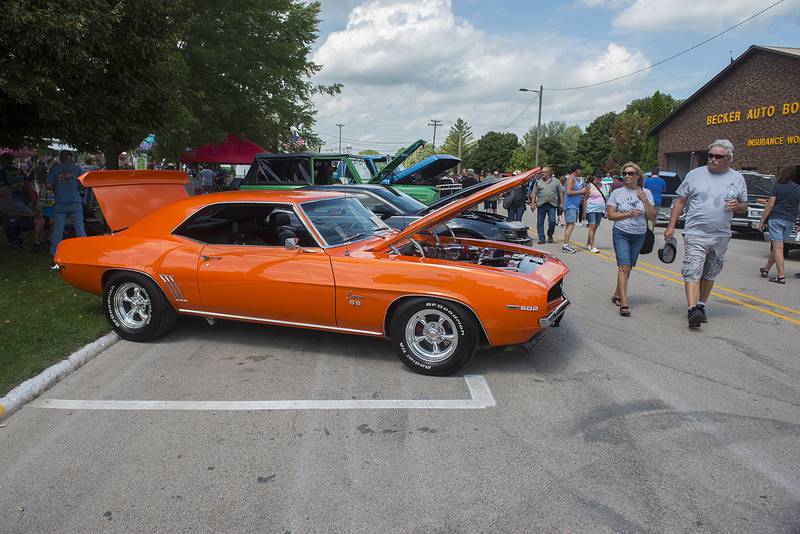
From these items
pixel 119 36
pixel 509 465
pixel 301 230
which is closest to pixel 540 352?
pixel 509 465

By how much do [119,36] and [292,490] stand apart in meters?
7.99

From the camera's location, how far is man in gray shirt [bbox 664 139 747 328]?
5.70 meters

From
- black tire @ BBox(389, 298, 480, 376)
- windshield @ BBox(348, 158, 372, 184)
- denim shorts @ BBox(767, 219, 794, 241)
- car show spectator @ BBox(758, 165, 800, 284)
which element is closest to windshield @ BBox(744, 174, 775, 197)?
car show spectator @ BBox(758, 165, 800, 284)

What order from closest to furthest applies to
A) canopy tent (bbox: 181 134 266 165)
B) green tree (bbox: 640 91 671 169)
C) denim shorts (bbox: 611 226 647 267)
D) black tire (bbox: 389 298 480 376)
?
1. black tire (bbox: 389 298 480 376)
2. denim shorts (bbox: 611 226 647 267)
3. canopy tent (bbox: 181 134 266 165)
4. green tree (bbox: 640 91 671 169)

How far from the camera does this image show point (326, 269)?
15.1 ft

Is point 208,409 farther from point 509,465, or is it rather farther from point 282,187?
point 282,187

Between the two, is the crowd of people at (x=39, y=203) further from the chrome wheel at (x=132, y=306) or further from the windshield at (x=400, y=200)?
the windshield at (x=400, y=200)

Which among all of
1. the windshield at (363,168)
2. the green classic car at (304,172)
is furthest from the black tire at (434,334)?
the windshield at (363,168)

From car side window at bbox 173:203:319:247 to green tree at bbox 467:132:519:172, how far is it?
93283 mm

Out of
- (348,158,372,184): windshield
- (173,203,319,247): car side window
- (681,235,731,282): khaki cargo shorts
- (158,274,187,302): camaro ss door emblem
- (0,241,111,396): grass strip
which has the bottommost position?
(0,241,111,396): grass strip

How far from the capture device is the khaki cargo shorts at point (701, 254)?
19.2 feet

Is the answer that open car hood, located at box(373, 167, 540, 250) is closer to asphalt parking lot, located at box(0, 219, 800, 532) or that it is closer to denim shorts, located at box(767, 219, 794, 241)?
asphalt parking lot, located at box(0, 219, 800, 532)

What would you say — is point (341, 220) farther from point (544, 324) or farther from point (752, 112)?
point (752, 112)

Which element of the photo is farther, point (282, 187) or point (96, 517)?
point (282, 187)
